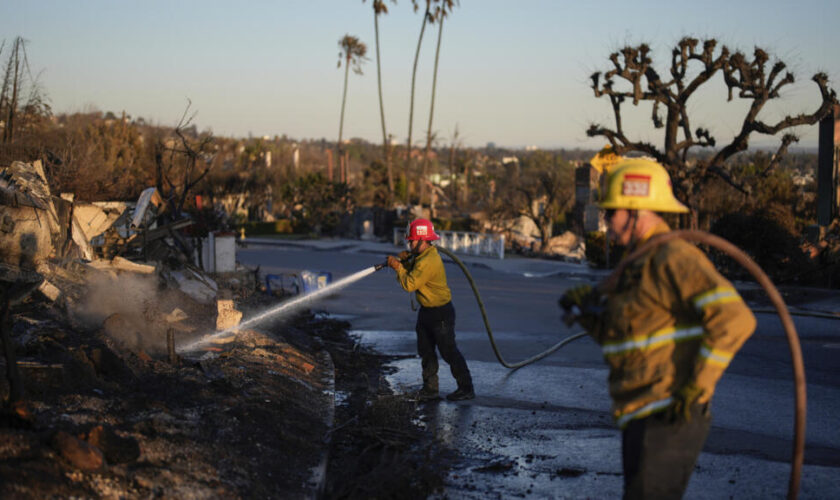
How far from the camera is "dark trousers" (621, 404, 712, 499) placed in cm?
356

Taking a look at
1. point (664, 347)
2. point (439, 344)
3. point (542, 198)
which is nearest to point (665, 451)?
Answer: point (664, 347)

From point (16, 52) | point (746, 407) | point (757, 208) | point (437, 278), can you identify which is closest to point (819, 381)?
point (746, 407)

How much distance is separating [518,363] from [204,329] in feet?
13.0

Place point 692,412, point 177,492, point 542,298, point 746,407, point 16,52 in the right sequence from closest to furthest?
point 692,412
point 177,492
point 746,407
point 542,298
point 16,52

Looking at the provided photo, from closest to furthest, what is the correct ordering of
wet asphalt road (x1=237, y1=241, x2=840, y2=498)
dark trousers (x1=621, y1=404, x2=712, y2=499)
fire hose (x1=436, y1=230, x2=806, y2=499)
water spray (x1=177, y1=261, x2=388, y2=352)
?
dark trousers (x1=621, y1=404, x2=712, y2=499) < fire hose (x1=436, y1=230, x2=806, y2=499) < wet asphalt road (x1=237, y1=241, x2=840, y2=498) < water spray (x1=177, y1=261, x2=388, y2=352)

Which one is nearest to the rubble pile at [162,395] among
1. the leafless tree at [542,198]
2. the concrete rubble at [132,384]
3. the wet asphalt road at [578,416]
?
the concrete rubble at [132,384]

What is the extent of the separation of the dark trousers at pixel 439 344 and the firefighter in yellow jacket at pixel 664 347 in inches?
177

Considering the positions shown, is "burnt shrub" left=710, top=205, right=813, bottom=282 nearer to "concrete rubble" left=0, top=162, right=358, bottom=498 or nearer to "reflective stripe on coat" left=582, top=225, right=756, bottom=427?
"concrete rubble" left=0, top=162, right=358, bottom=498

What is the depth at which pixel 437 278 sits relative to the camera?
27.2ft

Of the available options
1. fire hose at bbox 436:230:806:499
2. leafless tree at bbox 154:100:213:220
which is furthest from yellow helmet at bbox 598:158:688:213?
leafless tree at bbox 154:100:213:220

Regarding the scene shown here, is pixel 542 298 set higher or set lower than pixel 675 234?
lower

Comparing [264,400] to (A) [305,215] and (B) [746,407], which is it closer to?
(B) [746,407]

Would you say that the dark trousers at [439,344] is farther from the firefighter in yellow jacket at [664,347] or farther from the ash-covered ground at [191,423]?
the firefighter in yellow jacket at [664,347]

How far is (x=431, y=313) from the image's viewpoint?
8.30 metres
